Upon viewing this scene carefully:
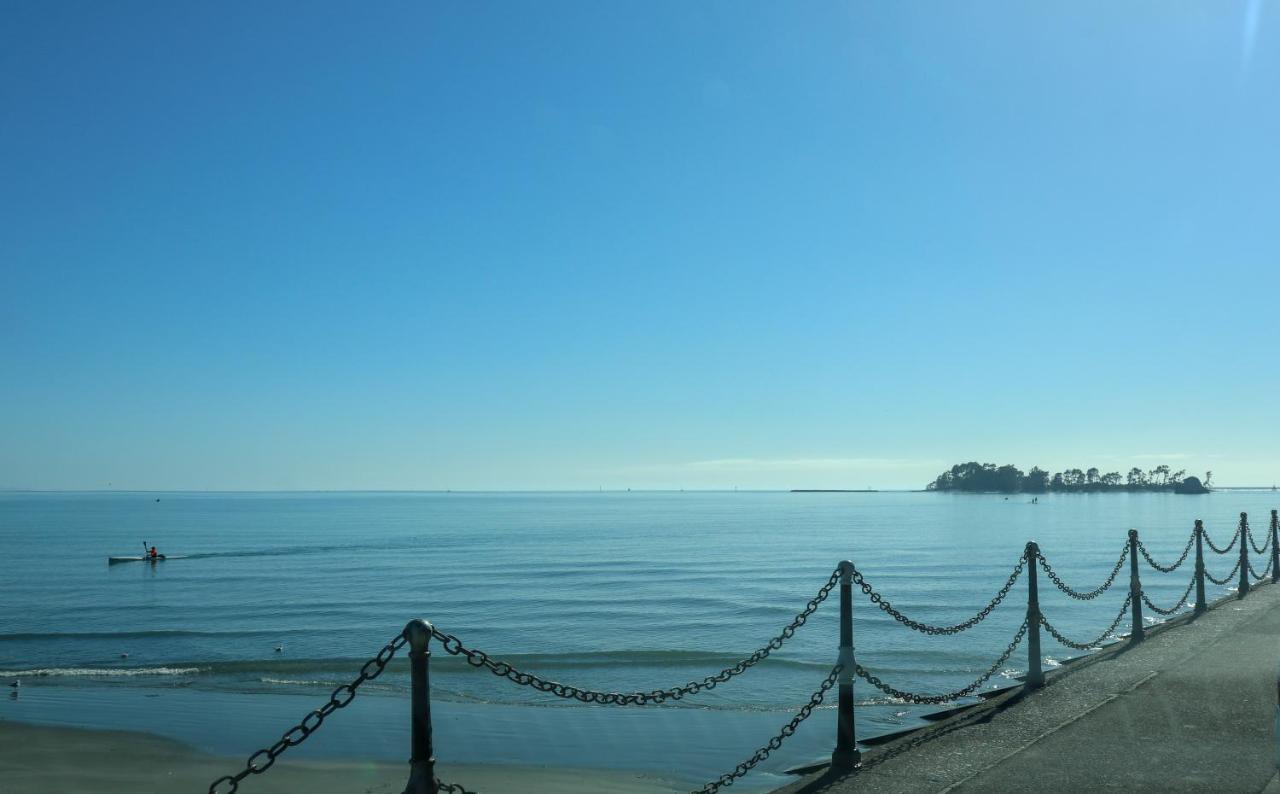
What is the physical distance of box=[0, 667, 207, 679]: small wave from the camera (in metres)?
17.8

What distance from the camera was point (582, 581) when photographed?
3516 centimetres

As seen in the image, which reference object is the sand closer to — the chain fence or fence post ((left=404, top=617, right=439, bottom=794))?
the chain fence

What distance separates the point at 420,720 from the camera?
418 cm

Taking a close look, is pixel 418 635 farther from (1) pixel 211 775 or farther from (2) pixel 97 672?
(2) pixel 97 672

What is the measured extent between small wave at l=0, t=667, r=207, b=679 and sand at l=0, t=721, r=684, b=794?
5.73 m

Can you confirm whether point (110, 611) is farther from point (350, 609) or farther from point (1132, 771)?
point (1132, 771)

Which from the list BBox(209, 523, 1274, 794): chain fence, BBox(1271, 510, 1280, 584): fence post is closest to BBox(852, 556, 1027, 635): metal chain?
BBox(209, 523, 1274, 794): chain fence

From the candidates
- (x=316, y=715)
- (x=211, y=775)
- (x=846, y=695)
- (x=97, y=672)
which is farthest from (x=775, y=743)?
(x=97, y=672)

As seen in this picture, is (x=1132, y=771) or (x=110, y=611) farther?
(x=110, y=611)

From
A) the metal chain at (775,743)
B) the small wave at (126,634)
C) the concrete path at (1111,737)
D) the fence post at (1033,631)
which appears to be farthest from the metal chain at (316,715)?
the small wave at (126,634)

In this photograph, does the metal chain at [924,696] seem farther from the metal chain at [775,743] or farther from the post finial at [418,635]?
the post finial at [418,635]

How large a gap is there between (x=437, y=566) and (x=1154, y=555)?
38289 mm

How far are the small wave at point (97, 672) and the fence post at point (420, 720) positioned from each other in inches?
650

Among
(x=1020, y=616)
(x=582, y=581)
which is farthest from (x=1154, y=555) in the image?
(x=582, y=581)
